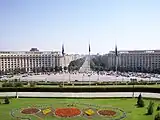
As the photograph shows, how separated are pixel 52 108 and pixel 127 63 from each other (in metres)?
86.6

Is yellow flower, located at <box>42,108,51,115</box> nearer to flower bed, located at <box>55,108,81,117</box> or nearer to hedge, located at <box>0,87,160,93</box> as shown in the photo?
flower bed, located at <box>55,108,81,117</box>

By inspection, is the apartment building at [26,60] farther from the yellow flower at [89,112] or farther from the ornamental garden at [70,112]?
the yellow flower at [89,112]

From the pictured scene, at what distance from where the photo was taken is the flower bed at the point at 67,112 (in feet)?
70.3

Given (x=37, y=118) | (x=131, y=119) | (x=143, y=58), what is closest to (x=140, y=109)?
(x=131, y=119)

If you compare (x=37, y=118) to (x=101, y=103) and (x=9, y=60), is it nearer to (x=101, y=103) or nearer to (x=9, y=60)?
(x=101, y=103)

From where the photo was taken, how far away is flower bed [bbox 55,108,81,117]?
70.3 feet

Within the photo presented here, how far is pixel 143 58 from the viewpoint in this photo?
96.8 meters

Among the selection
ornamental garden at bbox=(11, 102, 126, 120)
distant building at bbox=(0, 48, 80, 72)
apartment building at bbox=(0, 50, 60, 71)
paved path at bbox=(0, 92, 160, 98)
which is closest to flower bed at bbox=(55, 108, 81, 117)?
ornamental garden at bbox=(11, 102, 126, 120)

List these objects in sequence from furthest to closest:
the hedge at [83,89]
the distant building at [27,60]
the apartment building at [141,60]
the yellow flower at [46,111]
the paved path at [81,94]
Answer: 1. the distant building at [27,60]
2. the apartment building at [141,60]
3. the hedge at [83,89]
4. the paved path at [81,94]
5. the yellow flower at [46,111]

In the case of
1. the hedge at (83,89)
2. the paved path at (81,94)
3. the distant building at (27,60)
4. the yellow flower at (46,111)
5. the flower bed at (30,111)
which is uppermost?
the distant building at (27,60)

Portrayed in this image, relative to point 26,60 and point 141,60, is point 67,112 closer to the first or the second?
point 141,60

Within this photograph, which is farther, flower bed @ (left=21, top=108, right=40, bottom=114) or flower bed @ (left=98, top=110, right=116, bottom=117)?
flower bed @ (left=21, top=108, right=40, bottom=114)

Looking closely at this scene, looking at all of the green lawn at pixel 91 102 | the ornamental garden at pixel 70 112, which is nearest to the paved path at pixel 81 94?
the green lawn at pixel 91 102

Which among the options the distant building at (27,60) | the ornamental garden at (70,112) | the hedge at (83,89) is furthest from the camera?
the distant building at (27,60)
